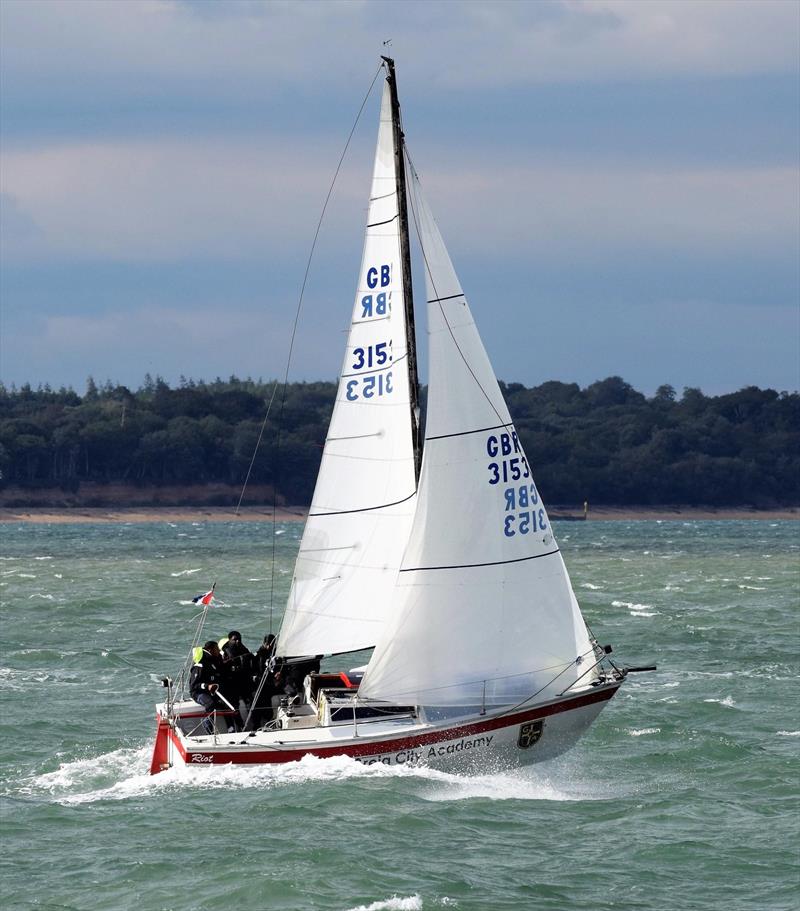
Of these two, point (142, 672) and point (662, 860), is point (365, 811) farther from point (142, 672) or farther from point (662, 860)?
point (142, 672)

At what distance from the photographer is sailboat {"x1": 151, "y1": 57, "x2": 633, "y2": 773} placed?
19812mm

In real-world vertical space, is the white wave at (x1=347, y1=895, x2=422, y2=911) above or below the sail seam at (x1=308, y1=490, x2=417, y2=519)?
below

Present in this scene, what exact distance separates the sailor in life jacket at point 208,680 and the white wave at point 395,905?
5.81 meters

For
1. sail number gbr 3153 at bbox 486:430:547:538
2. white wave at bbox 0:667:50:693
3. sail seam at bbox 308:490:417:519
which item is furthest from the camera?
white wave at bbox 0:667:50:693

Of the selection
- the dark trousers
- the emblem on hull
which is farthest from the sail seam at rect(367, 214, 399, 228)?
the emblem on hull

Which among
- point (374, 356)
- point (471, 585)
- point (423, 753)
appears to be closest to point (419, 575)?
point (471, 585)

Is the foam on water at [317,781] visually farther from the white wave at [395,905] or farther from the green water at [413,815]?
the white wave at [395,905]

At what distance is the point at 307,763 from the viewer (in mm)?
19469

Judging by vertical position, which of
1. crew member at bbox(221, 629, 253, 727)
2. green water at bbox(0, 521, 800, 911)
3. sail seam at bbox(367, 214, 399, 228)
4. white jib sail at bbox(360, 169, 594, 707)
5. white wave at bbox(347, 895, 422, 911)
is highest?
sail seam at bbox(367, 214, 399, 228)

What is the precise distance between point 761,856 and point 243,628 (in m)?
23.5

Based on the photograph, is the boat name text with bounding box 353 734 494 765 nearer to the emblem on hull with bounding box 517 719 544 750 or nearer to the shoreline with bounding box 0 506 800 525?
the emblem on hull with bounding box 517 719 544 750

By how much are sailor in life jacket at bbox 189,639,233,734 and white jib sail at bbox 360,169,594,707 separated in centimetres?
189

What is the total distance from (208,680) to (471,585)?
11.4 ft

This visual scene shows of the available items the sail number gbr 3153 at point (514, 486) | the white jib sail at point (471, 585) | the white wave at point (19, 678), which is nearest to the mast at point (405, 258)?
the white jib sail at point (471, 585)
